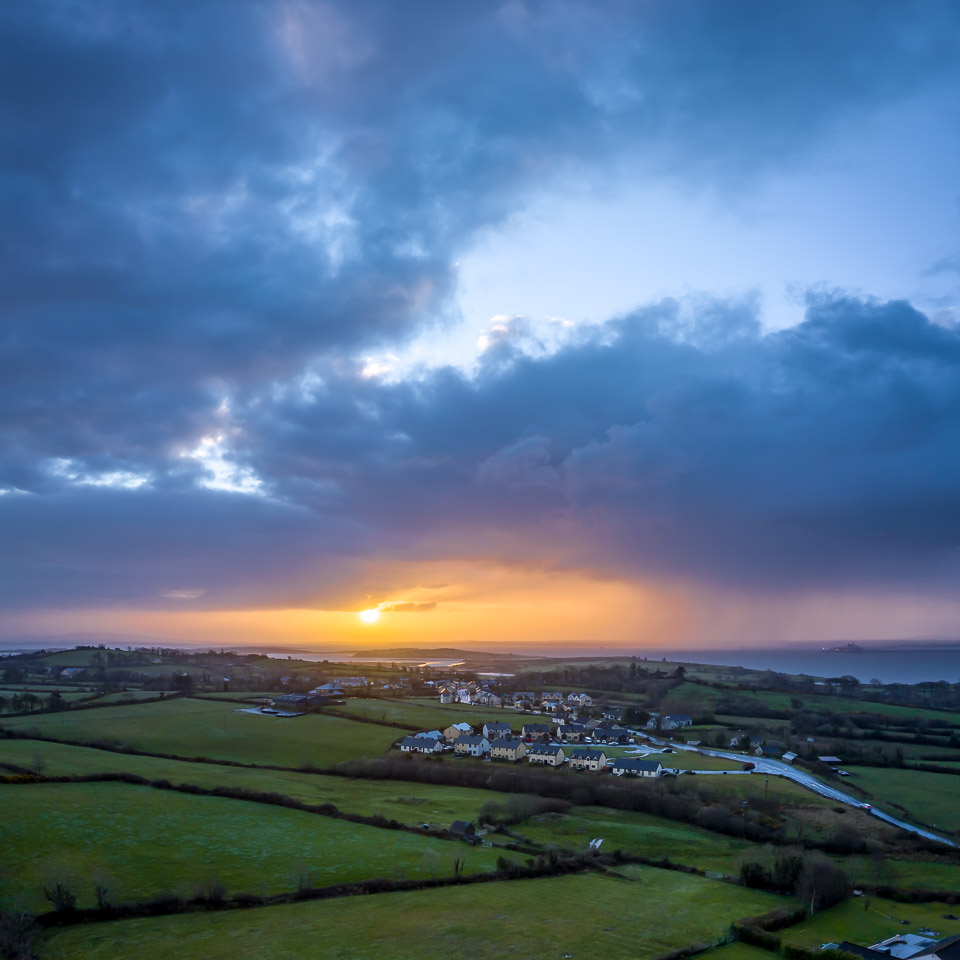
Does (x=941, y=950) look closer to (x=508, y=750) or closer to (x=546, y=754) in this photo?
(x=546, y=754)

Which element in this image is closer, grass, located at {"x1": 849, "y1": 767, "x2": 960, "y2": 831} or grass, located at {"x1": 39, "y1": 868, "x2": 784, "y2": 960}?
grass, located at {"x1": 39, "y1": 868, "x2": 784, "y2": 960}

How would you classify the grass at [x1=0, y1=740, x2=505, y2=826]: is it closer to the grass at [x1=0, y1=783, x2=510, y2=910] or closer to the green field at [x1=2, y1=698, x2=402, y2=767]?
the grass at [x1=0, y1=783, x2=510, y2=910]

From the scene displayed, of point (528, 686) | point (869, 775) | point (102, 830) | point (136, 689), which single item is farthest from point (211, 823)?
point (528, 686)

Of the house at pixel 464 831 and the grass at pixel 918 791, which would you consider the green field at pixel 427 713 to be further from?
the grass at pixel 918 791

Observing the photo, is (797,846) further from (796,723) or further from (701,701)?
(701,701)

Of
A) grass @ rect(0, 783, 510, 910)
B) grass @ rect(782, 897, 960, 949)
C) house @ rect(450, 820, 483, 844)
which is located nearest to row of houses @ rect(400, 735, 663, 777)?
house @ rect(450, 820, 483, 844)

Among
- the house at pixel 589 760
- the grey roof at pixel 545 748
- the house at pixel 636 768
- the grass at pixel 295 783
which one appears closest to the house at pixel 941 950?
the grass at pixel 295 783
